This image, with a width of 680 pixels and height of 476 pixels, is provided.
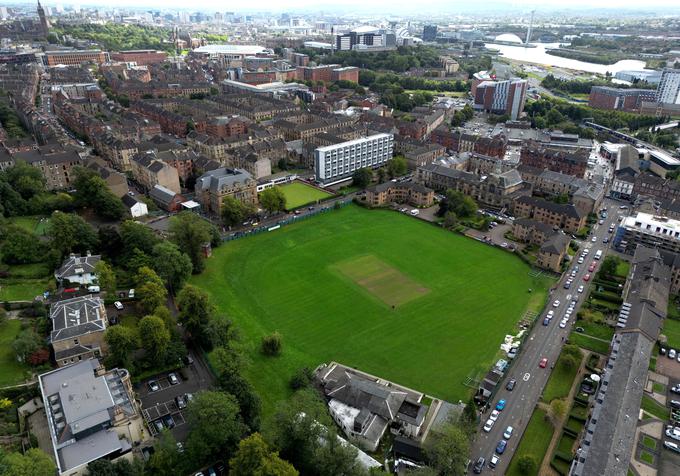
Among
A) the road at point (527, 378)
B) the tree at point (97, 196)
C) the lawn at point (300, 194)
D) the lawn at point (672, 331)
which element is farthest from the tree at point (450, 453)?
the tree at point (97, 196)

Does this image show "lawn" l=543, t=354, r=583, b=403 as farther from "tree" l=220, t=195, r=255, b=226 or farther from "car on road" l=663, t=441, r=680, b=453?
"tree" l=220, t=195, r=255, b=226

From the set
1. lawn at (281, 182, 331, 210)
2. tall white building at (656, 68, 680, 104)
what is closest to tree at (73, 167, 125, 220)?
lawn at (281, 182, 331, 210)

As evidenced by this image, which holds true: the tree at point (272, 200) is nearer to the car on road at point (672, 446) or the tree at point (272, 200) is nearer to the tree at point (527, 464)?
the tree at point (527, 464)

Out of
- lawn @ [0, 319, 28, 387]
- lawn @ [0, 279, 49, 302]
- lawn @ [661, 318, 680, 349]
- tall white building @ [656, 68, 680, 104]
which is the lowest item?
lawn @ [661, 318, 680, 349]

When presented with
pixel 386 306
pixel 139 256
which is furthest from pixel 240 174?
pixel 386 306

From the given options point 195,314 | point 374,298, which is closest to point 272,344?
point 195,314

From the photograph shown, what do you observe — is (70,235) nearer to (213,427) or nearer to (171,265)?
(171,265)
